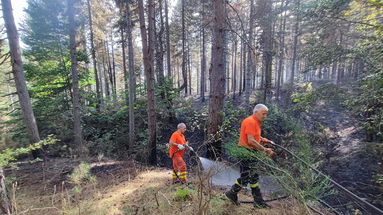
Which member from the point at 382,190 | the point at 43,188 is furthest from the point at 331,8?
the point at 43,188

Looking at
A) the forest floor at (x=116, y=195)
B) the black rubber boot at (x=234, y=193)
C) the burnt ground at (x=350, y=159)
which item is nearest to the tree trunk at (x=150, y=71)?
the forest floor at (x=116, y=195)

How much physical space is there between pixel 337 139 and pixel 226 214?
9428 mm

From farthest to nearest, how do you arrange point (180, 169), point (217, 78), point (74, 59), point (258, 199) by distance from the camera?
point (74, 59), point (217, 78), point (180, 169), point (258, 199)

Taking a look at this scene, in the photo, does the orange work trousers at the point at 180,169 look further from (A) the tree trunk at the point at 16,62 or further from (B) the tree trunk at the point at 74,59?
(B) the tree trunk at the point at 74,59

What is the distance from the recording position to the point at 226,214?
322cm

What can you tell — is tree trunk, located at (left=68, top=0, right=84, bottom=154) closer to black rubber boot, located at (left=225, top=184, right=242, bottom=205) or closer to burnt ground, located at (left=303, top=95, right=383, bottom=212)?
black rubber boot, located at (left=225, top=184, right=242, bottom=205)

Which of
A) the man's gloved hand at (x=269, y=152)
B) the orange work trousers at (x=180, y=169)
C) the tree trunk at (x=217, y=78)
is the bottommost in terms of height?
the orange work trousers at (x=180, y=169)

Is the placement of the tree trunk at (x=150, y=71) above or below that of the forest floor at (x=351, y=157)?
above

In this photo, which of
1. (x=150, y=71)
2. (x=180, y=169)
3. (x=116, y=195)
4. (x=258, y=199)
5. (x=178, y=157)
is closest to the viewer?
(x=258, y=199)

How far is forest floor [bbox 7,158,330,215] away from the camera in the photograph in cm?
326

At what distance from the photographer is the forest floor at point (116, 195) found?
326 cm

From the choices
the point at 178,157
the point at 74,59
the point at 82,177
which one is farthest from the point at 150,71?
the point at 82,177

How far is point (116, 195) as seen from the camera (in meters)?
4.91

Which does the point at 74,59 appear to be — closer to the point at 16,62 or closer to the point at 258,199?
the point at 16,62
